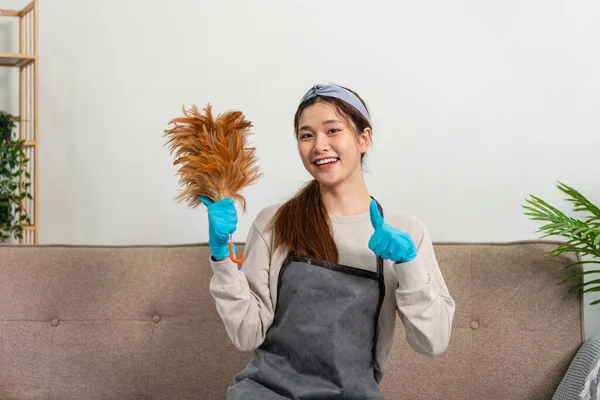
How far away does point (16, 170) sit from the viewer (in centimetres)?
314

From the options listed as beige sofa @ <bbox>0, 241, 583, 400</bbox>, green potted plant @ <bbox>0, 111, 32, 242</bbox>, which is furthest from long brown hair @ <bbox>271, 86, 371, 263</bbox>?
green potted plant @ <bbox>0, 111, 32, 242</bbox>

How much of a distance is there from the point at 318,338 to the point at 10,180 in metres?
1.87

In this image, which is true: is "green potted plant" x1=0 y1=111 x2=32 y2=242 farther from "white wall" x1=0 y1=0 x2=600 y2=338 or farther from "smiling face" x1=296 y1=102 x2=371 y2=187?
"smiling face" x1=296 y1=102 x2=371 y2=187

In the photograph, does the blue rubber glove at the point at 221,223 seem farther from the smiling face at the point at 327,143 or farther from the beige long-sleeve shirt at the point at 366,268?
the smiling face at the point at 327,143

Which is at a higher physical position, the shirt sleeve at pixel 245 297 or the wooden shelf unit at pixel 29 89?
the wooden shelf unit at pixel 29 89

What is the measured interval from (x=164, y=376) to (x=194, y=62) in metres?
1.25

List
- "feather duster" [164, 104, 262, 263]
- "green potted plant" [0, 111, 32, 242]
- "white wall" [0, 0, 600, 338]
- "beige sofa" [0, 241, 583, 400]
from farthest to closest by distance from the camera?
"green potted plant" [0, 111, 32, 242] → "white wall" [0, 0, 600, 338] → "beige sofa" [0, 241, 583, 400] → "feather duster" [164, 104, 262, 263]

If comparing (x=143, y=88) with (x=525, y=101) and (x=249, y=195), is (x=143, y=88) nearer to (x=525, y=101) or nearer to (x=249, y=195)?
(x=249, y=195)

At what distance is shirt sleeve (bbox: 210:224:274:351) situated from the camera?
157 centimetres

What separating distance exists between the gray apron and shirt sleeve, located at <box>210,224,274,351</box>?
1.4 inches

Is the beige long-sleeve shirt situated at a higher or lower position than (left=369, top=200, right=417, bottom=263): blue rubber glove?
lower

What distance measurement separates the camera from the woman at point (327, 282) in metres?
1.58

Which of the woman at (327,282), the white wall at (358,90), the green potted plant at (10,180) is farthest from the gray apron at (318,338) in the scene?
the green potted plant at (10,180)

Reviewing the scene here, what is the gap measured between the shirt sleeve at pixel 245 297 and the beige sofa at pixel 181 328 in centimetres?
47
